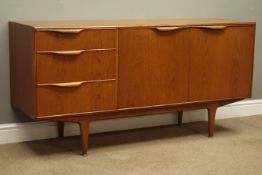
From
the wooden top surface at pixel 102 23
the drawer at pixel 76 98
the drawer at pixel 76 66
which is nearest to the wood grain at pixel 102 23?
the wooden top surface at pixel 102 23

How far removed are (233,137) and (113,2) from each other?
114cm

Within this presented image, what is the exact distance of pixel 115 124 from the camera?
3342 mm

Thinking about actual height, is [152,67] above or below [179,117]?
above

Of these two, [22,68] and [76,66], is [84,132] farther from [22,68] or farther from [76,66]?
[22,68]

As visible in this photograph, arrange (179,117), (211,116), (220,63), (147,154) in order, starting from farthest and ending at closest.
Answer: (179,117)
(211,116)
(220,63)
(147,154)

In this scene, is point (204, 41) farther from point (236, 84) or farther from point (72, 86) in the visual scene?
point (72, 86)

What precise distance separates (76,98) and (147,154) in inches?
20.5

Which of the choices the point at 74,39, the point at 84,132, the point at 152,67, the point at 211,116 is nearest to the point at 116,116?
the point at 84,132

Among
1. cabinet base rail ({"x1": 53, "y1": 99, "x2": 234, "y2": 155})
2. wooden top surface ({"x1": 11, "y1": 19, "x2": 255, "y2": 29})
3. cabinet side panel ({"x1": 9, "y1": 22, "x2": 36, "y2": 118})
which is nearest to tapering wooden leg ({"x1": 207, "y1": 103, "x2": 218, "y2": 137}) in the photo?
cabinet base rail ({"x1": 53, "y1": 99, "x2": 234, "y2": 155})

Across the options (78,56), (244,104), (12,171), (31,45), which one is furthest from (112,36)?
(244,104)

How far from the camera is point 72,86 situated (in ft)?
8.86

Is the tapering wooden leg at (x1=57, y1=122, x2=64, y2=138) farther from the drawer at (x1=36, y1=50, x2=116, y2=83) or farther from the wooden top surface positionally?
the wooden top surface

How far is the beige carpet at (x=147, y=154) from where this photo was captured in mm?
2652

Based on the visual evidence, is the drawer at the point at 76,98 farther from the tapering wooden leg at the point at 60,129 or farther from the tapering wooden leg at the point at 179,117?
the tapering wooden leg at the point at 179,117
